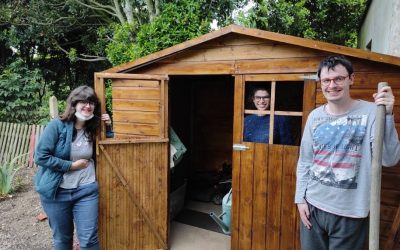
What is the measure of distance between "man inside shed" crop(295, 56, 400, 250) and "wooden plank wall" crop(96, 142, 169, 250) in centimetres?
203

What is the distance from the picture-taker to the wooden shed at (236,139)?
2.89 m

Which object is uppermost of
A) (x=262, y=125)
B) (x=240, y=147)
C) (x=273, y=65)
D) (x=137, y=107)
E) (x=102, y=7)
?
(x=102, y=7)

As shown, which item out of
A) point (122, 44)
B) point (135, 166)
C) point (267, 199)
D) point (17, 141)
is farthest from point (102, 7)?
point (267, 199)

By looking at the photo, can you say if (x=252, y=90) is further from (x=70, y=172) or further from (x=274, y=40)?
(x=70, y=172)

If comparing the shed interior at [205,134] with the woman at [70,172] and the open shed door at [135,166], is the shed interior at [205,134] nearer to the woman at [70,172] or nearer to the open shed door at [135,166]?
the open shed door at [135,166]

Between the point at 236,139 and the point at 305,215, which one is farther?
the point at 236,139

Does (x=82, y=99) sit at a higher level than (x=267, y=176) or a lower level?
higher

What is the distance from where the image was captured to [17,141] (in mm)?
7645

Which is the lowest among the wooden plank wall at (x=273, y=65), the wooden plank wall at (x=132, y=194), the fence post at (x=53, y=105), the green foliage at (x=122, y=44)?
the wooden plank wall at (x=132, y=194)

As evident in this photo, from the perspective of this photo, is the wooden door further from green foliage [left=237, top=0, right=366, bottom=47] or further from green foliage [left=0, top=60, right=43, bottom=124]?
green foliage [left=0, top=60, right=43, bottom=124]

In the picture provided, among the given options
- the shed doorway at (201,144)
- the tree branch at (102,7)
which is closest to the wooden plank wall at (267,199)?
the shed doorway at (201,144)

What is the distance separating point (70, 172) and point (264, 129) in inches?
77.7

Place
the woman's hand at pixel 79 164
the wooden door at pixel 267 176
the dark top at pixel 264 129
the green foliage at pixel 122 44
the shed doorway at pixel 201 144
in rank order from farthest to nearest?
1. the green foliage at pixel 122 44
2. the shed doorway at pixel 201 144
3. the dark top at pixel 264 129
4. the wooden door at pixel 267 176
5. the woman's hand at pixel 79 164

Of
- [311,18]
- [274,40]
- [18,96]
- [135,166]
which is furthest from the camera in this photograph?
[311,18]
